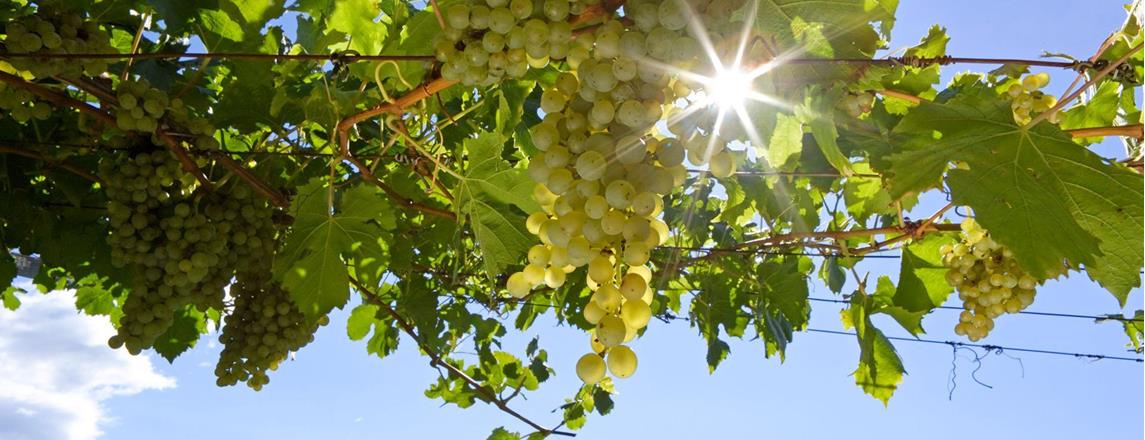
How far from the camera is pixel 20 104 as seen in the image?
6.06 feet

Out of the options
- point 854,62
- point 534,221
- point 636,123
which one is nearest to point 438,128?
point 534,221

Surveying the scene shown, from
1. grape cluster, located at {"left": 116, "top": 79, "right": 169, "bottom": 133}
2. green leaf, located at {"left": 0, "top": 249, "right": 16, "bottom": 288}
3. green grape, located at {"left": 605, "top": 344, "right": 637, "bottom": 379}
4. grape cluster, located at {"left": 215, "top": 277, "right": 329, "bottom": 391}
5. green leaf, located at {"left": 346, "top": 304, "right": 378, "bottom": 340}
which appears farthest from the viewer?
green leaf, located at {"left": 346, "top": 304, "right": 378, "bottom": 340}

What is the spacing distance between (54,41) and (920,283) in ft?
6.80

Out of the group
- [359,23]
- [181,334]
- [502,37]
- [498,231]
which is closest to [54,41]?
[359,23]

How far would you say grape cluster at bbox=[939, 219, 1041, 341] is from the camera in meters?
2.02

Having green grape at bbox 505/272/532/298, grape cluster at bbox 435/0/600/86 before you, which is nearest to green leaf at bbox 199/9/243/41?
grape cluster at bbox 435/0/600/86

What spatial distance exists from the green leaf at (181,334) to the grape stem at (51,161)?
653 millimetres

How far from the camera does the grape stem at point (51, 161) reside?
2236 mm

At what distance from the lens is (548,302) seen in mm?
4008

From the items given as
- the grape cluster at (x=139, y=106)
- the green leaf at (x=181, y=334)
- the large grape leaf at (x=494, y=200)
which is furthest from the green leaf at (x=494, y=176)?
the green leaf at (x=181, y=334)

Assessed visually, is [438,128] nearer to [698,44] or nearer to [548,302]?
[698,44]

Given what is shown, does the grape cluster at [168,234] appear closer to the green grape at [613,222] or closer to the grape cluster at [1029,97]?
the green grape at [613,222]

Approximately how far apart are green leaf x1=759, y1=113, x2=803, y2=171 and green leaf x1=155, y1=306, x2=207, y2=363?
2.46 meters

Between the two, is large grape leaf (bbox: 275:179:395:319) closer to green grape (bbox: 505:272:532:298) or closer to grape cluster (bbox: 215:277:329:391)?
grape cluster (bbox: 215:277:329:391)
